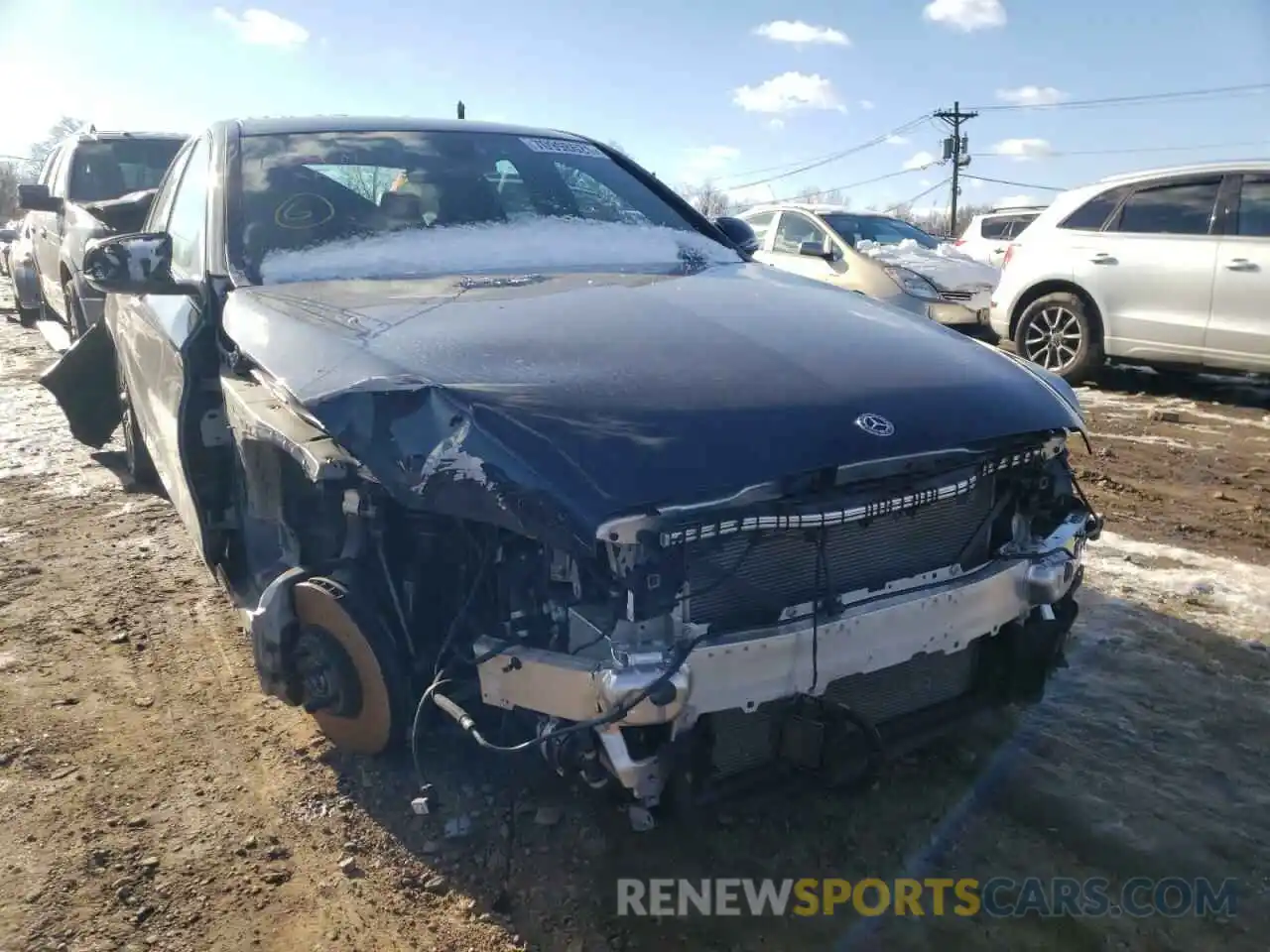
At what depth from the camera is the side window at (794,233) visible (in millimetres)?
9656

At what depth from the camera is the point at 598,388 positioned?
7.07ft

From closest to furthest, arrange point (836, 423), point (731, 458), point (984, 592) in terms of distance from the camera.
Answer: point (731, 458)
point (836, 423)
point (984, 592)

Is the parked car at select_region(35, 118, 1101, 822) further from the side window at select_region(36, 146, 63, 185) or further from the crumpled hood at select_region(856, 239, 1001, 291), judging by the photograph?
the side window at select_region(36, 146, 63, 185)

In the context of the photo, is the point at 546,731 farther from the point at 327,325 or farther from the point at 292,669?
the point at 327,325

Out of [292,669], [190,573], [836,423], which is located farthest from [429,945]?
[190,573]

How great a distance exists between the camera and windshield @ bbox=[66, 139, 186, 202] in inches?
325

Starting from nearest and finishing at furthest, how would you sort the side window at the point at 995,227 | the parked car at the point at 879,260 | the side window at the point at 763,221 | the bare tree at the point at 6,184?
the parked car at the point at 879,260
the side window at the point at 763,221
the side window at the point at 995,227
the bare tree at the point at 6,184

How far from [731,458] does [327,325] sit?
3.73ft

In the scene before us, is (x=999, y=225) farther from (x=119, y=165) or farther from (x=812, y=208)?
(x=119, y=165)

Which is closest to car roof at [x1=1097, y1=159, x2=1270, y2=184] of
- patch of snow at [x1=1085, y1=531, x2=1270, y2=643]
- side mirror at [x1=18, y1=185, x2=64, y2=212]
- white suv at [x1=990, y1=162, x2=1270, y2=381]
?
white suv at [x1=990, y1=162, x2=1270, y2=381]

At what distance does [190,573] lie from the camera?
13.6ft

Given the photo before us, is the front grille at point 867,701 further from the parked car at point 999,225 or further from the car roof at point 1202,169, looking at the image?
the parked car at point 999,225

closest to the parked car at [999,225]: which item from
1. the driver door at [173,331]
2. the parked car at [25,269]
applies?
the parked car at [25,269]

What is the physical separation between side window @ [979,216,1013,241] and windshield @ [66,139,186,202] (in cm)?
1183
